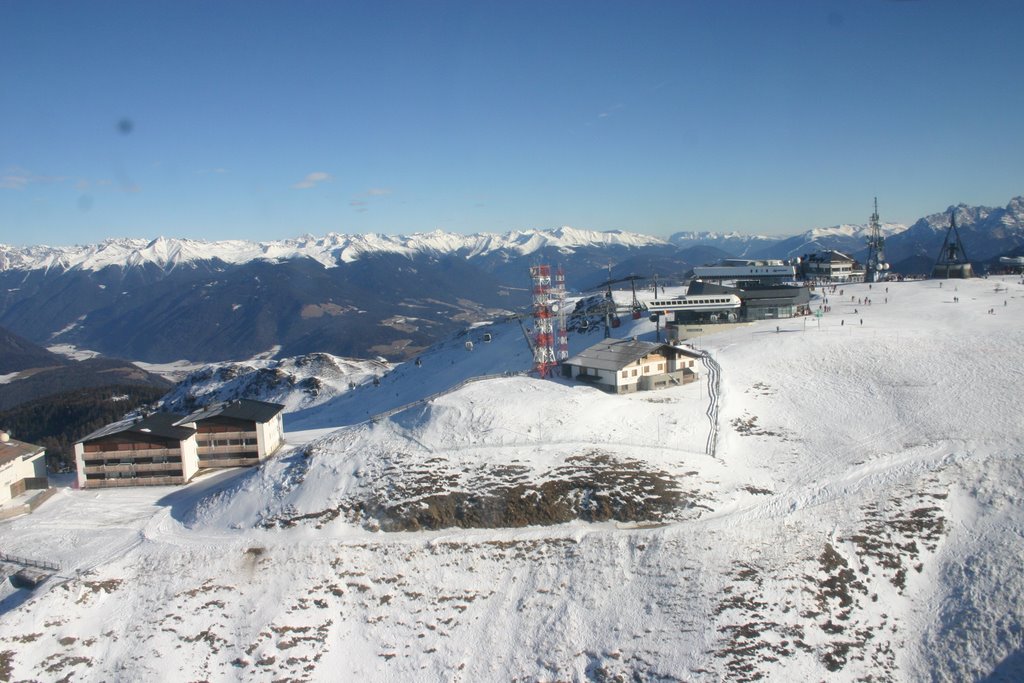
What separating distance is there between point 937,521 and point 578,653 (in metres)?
21.4

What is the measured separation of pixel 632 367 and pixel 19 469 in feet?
148

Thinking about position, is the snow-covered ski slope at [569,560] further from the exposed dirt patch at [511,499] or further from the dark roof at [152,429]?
the dark roof at [152,429]

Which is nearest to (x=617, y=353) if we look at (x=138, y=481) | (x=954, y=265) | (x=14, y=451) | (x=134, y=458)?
(x=134, y=458)

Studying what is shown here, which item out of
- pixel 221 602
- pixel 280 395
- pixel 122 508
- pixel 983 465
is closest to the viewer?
pixel 221 602

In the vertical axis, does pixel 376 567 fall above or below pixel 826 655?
above

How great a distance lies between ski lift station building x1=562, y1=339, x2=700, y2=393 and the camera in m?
52.3

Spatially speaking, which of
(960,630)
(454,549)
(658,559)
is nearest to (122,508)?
(454,549)

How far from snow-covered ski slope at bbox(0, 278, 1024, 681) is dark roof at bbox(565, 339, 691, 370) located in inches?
224

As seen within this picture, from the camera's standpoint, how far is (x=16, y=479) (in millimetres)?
44406

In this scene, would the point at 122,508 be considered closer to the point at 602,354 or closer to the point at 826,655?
the point at 602,354

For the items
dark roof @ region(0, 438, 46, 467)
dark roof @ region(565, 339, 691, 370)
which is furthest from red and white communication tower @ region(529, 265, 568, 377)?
dark roof @ region(0, 438, 46, 467)

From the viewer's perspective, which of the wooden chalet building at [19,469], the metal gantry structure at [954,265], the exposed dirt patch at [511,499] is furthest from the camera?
the metal gantry structure at [954,265]

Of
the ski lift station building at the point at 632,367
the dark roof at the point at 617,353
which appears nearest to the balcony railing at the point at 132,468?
the ski lift station building at the point at 632,367

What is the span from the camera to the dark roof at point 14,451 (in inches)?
1722
